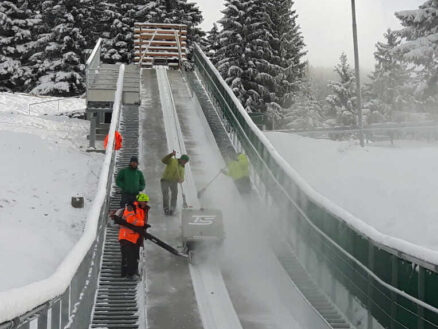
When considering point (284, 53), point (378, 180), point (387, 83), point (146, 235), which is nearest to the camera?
point (146, 235)

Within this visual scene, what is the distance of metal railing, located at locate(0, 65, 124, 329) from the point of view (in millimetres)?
4512

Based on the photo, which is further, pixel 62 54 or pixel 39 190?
pixel 62 54

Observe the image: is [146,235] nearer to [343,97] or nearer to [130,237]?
[130,237]

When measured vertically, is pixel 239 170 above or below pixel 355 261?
above

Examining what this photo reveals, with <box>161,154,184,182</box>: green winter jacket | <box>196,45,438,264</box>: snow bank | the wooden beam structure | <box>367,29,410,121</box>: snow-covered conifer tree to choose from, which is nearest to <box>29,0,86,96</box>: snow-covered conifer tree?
the wooden beam structure

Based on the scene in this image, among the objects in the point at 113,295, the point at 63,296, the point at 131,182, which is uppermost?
the point at 131,182

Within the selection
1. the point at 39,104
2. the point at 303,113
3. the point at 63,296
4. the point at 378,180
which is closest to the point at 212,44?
the point at 303,113

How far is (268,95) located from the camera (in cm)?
5025

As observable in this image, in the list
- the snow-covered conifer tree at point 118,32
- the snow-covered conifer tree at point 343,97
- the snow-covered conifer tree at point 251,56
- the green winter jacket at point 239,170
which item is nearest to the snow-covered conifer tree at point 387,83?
the snow-covered conifer tree at point 343,97

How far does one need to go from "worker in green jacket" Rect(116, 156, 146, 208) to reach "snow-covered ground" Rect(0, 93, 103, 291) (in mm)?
2535

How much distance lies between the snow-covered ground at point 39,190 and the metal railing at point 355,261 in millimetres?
5441

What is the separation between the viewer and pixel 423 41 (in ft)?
118

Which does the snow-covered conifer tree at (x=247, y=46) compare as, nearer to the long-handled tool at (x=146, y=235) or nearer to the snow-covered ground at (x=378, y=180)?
the snow-covered ground at (x=378, y=180)

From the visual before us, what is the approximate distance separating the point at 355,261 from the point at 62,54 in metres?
44.9
